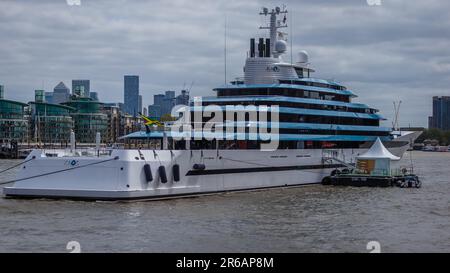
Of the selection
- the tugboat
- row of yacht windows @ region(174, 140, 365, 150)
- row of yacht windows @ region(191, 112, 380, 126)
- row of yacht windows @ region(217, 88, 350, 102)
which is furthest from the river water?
row of yacht windows @ region(217, 88, 350, 102)

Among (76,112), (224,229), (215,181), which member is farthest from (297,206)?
(76,112)

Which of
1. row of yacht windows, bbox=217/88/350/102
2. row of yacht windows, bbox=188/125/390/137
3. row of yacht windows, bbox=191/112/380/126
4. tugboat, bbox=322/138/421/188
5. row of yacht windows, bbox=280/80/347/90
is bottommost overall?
tugboat, bbox=322/138/421/188

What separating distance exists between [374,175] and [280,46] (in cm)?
1345

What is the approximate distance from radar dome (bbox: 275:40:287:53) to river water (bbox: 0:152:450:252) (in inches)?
718

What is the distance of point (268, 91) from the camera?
51.5 meters

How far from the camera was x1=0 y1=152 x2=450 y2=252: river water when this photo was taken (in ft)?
80.5

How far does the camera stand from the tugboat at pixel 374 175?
53.0 metres

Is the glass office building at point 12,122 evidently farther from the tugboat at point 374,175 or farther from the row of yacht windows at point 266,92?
the tugboat at point 374,175

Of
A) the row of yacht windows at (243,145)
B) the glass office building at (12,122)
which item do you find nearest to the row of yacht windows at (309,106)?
the row of yacht windows at (243,145)

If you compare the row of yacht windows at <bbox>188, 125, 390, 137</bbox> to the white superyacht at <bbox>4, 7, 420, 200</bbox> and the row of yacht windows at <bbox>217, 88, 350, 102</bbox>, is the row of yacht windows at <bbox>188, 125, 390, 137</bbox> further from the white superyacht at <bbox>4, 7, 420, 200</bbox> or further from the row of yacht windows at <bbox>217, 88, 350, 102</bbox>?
the row of yacht windows at <bbox>217, 88, 350, 102</bbox>

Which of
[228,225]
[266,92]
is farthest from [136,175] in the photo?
[266,92]

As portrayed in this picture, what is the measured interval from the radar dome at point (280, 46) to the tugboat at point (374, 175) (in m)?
11.2

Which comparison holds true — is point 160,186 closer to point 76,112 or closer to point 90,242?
point 90,242
